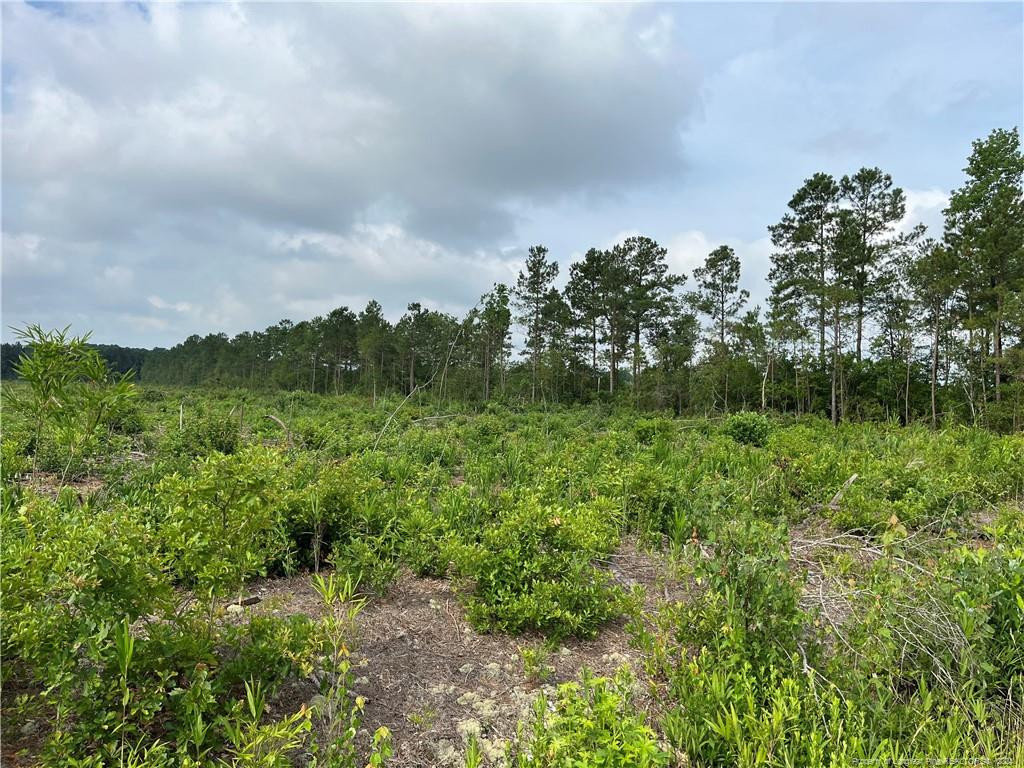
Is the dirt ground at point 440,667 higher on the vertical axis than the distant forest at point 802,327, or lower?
lower

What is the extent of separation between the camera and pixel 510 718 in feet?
8.11

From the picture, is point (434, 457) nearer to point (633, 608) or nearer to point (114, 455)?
point (114, 455)

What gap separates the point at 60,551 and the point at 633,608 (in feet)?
9.43

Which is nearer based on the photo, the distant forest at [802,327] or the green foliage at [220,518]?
the green foliage at [220,518]

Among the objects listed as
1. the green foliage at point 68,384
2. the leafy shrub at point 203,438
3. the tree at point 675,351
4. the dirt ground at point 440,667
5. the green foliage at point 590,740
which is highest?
the tree at point 675,351

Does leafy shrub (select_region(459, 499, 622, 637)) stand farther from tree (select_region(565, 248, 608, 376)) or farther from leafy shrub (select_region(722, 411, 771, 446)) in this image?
tree (select_region(565, 248, 608, 376))

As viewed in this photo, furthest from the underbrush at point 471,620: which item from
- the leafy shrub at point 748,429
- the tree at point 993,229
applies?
the tree at point 993,229

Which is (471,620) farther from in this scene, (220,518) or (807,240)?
(807,240)

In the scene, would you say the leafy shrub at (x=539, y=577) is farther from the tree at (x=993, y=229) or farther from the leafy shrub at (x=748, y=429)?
the tree at (x=993, y=229)

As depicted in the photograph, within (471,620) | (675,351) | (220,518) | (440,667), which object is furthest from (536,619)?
(675,351)

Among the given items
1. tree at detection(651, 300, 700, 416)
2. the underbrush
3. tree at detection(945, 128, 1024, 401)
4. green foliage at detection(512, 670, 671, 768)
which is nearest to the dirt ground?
the underbrush

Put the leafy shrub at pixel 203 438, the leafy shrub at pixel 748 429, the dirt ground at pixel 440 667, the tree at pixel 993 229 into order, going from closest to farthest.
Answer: the dirt ground at pixel 440 667 → the leafy shrub at pixel 203 438 → the leafy shrub at pixel 748 429 → the tree at pixel 993 229

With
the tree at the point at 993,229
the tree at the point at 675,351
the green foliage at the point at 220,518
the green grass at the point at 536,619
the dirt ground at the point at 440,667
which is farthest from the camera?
the tree at the point at 675,351

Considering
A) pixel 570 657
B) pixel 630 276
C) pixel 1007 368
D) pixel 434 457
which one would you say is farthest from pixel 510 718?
pixel 630 276
